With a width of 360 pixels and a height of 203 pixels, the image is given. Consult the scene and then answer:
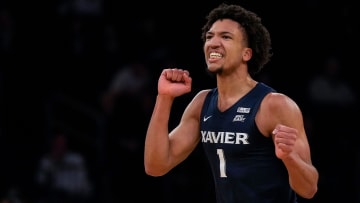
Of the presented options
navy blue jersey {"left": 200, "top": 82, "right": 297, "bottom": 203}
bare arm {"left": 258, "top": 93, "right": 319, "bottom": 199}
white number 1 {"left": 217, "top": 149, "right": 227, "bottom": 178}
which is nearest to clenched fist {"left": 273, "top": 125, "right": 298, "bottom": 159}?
bare arm {"left": 258, "top": 93, "right": 319, "bottom": 199}

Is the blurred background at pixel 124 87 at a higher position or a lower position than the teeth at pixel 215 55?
higher

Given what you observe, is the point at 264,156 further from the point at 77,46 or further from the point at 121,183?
the point at 77,46

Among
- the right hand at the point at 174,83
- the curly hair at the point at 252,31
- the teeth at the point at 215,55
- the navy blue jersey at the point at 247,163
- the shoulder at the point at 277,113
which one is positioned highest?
the curly hair at the point at 252,31

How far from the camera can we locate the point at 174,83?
5.95 m

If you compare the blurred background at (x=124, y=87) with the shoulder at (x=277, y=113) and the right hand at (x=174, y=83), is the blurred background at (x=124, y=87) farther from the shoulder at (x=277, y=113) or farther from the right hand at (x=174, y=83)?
the shoulder at (x=277, y=113)

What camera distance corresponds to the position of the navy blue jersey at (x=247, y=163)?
5.65m

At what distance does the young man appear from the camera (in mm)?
5566

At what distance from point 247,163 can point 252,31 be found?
3.10 feet

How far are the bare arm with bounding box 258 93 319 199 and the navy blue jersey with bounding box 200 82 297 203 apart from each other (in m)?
0.13

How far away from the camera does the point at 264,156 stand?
5680 millimetres

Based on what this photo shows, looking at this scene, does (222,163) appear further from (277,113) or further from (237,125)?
(277,113)

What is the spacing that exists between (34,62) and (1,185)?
2.23m

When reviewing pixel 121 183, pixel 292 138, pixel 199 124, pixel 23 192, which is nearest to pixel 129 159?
pixel 121 183

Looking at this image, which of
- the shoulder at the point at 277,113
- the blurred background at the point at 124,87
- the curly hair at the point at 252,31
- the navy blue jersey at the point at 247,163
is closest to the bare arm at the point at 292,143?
the shoulder at the point at 277,113
